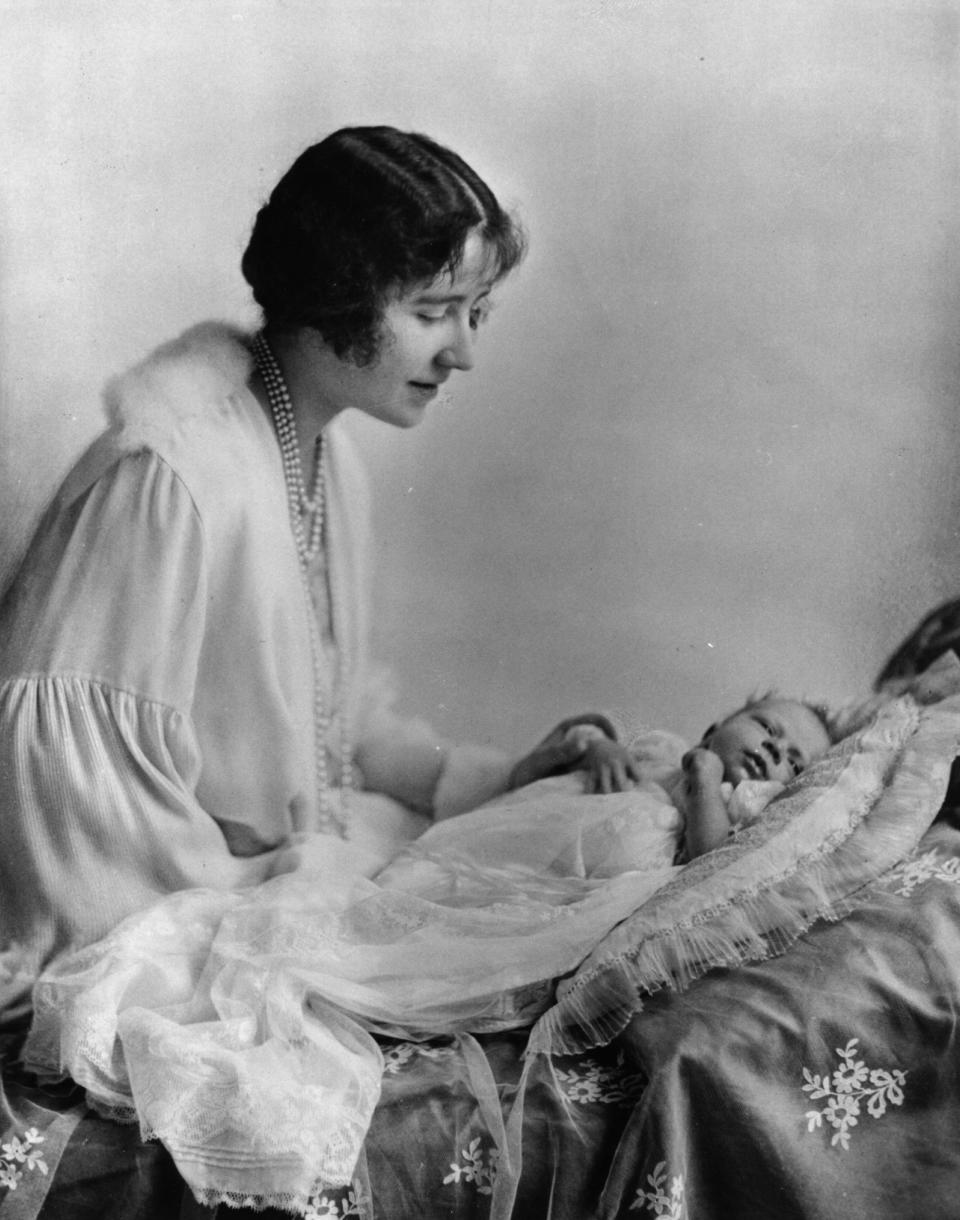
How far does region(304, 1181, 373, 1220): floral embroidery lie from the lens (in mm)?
1563

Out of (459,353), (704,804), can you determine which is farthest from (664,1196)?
(459,353)

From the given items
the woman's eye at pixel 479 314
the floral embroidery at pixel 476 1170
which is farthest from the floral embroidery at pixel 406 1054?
the woman's eye at pixel 479 314

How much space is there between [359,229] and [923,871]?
1.04 m

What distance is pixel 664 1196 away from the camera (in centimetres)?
153

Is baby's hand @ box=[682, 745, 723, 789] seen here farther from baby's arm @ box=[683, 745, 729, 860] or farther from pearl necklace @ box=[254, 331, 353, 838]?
pearl necklace @ box=[254, 331, 353, 838]

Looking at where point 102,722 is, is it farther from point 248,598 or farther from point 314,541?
point 314,541

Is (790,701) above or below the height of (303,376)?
below

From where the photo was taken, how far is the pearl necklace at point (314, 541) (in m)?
1.94

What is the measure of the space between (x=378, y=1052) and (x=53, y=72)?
129 centimetres

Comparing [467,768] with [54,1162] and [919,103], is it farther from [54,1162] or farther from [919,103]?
[919,103]

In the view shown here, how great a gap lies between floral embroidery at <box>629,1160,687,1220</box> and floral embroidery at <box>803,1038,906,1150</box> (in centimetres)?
16

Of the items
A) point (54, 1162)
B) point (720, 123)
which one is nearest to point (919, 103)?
point (720, 123)

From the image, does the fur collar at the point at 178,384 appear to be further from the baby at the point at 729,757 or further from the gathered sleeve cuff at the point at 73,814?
the baby at the point at 729,757
